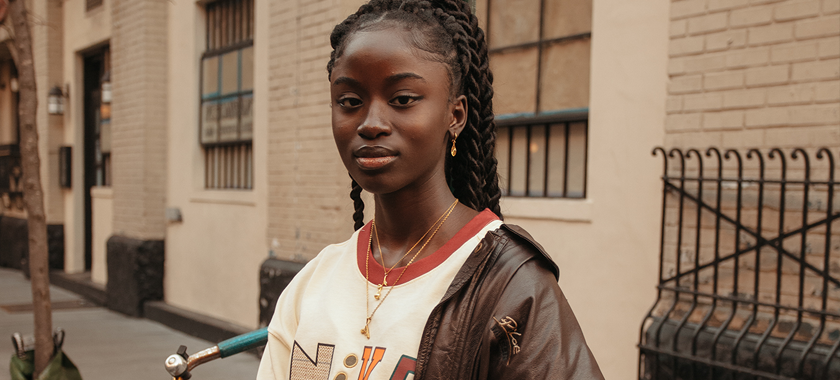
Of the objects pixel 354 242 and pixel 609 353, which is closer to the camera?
pixel 354 242

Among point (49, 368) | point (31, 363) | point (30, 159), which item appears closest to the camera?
point (49, 368)

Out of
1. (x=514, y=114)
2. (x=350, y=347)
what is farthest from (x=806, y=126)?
(x=350, y=347)

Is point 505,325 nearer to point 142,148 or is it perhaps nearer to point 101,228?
point 142,148

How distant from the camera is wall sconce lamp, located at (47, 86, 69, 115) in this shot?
37.2 feet

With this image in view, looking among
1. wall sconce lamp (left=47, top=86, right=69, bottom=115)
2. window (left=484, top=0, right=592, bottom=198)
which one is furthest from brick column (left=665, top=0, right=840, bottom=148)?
wall sconce lamp (left=47, top=86, right=69, bottom=115)

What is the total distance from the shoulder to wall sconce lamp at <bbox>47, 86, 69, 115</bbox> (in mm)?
11623

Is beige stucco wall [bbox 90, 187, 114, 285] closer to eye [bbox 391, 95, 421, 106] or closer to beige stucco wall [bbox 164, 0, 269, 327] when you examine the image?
beige stucco wall [bbox 164, 0, 269, 327]

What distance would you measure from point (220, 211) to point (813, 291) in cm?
595

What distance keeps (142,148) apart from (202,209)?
3.95 feet

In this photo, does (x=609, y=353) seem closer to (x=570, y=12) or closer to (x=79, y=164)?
(x=570, y=12)

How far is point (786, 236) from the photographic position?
349cm

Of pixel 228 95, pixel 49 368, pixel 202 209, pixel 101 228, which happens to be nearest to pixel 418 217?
pixel 49 368

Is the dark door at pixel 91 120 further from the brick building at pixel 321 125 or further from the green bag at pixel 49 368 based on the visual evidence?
the green bag at pixel 49 368

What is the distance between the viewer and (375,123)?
4.76 feet
